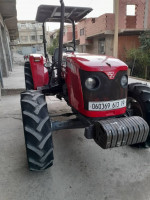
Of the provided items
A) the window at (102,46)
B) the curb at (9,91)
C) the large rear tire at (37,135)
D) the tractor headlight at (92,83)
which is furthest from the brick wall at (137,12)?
the large rear tire at (37,135)

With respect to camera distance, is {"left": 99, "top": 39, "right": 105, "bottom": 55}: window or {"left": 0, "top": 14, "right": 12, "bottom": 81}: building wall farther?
{"left": 99, "top": 39, "right": 105, "bottom": 55}: window

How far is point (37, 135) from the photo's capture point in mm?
1868

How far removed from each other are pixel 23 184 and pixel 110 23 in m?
12.0

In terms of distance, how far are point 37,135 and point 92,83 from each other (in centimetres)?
79

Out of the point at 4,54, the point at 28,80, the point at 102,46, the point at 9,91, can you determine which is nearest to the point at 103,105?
the point at 28,80

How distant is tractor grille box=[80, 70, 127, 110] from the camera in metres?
1.93

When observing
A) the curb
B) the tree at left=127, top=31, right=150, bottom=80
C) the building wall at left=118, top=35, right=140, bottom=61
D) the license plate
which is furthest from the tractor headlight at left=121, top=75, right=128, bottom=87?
the building wall at left=118, top=35, right=140, bottom=61

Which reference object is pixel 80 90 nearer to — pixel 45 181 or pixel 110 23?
pixel 45 181

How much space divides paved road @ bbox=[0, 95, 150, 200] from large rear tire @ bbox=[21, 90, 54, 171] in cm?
23

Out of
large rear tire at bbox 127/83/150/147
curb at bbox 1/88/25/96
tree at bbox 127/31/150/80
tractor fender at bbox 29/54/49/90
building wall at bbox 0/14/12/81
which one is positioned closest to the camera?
large rear tire at bbox 127/83/150/147

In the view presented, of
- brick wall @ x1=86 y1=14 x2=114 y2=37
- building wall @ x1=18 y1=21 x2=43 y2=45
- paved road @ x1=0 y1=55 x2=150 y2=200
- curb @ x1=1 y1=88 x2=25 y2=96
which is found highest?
building wall @ x1=18 y1=21 x2=43 y2=45

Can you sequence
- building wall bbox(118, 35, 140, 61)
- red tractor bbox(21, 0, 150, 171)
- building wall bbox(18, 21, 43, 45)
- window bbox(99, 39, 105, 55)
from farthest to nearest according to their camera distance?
building wall bbox(18, 21, 43, 45) → window bbox(99, 39, 105, 55) → building wall bbox(118, 35, 140, 61) → red tractor bbox(21, 0, 150, 171)

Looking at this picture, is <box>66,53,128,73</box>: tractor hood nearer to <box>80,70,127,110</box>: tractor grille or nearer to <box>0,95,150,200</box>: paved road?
<box>80,70,127,110</box>: tractor grille

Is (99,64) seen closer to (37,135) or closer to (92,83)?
(92,83)
